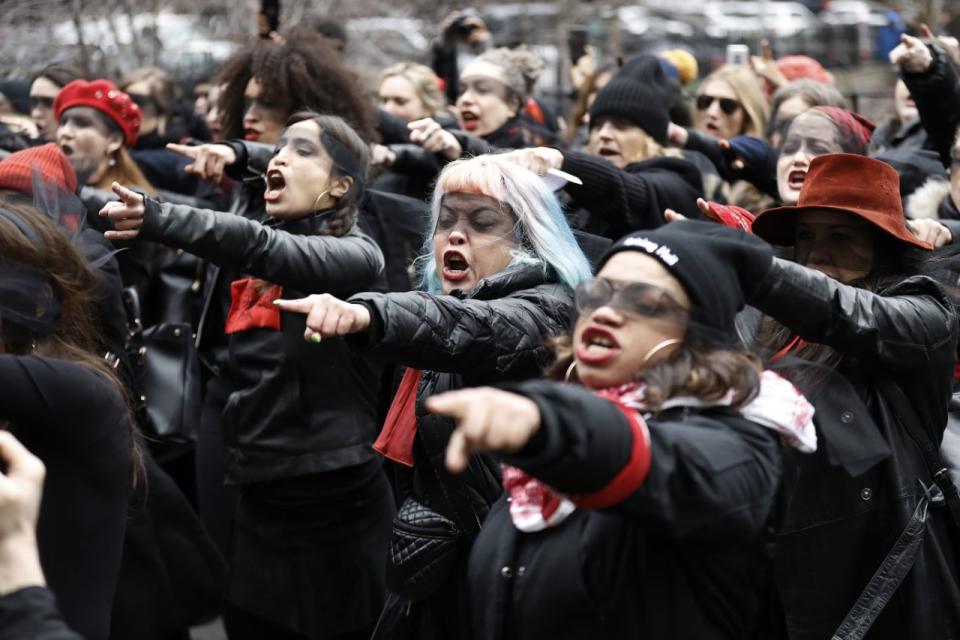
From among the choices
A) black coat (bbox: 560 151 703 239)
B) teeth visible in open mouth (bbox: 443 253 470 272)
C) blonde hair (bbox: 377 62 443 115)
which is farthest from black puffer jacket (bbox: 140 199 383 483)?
blonde hair (bbox: 377 62 443 115)

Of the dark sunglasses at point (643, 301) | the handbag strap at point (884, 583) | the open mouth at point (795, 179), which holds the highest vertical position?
the dark sunglasses at point (643, 301)

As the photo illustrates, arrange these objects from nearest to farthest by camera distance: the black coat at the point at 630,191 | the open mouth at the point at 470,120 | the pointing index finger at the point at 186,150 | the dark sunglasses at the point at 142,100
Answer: the pointing index finger at the point at 186,150 → the black coat at the point at 630,191 → the open mouth at the point at 470,120 → the dark sunglasses at the point at 142,100

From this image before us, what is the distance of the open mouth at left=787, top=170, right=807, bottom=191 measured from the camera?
536 cm

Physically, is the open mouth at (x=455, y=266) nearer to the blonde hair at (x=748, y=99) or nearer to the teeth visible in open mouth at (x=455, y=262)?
the teeth visible in open mouth at (x=455, y=262)

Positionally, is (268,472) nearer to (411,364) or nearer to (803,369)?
(411,364)

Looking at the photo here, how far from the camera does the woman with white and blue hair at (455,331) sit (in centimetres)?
341

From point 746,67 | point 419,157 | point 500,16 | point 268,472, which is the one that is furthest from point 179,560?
point 500,16

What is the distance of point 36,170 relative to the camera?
4.76 metres

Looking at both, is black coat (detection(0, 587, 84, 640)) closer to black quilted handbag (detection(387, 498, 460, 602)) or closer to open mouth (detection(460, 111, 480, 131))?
black quilted handbag (detection(387, 498, 460, 602))

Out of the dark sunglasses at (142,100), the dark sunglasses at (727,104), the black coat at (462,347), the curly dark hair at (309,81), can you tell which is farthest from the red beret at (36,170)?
the dark sunglasses at (727,104)

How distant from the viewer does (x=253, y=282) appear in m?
5.08

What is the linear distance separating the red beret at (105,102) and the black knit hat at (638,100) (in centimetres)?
212

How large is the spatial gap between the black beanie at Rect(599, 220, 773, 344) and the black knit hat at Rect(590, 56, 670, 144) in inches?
137

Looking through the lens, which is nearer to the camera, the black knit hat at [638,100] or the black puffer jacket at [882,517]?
the black puffer jacket at [882,517]
